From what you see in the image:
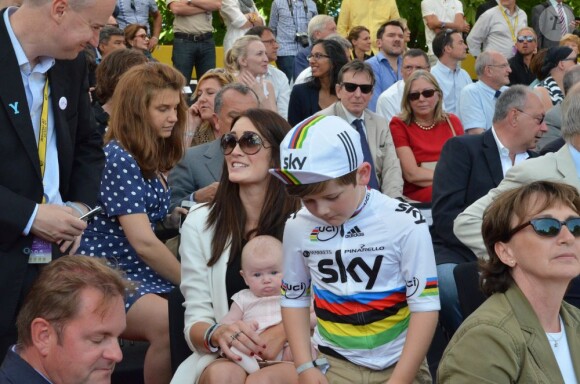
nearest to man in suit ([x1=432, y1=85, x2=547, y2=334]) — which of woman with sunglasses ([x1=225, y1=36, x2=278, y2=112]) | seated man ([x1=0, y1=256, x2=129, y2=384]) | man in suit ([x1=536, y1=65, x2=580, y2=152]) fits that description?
man in suit ([x1=536, y1=65, x2=580, y2=152])

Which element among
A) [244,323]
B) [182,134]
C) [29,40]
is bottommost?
[244,323]

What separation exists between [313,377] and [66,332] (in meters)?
1.02

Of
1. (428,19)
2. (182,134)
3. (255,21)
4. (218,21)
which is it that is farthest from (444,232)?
(218,21)

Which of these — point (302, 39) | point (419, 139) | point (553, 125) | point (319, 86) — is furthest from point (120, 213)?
point (302, 39)

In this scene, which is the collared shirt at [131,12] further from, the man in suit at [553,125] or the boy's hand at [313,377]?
the boy's hand at [313,377]

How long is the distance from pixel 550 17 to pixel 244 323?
12142mm

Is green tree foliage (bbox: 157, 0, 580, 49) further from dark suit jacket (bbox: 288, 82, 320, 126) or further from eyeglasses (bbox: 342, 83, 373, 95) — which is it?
eyeglasses (bbox: 342, 83, 373, 95)

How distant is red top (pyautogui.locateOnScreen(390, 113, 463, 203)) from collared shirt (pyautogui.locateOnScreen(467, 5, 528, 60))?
6.12 meters

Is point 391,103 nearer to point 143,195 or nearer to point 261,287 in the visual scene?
point 143,195

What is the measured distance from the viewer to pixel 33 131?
3.56m

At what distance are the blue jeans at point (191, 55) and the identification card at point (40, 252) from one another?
8.01 meters

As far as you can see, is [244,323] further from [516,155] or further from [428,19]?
[428,19]

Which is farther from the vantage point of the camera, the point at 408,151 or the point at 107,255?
the point at 408,151

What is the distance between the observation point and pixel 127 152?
16.4 feet
